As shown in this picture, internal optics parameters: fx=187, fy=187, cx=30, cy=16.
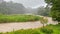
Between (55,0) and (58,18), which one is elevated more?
(55,0)

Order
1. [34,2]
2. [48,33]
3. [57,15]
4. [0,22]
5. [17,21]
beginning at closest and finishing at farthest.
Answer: [48,33], [57,15], [0,22], [17,21], [34,2]

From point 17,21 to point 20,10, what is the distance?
2133 centimetres

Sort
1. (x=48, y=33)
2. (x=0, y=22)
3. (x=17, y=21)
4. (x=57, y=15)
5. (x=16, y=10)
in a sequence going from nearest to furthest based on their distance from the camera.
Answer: (x=48, y=33) < (x=57, y=15) < (x=0, y=22) < (x=17, y=21) < (x=16, y=10)

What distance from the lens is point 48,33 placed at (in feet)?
51.1

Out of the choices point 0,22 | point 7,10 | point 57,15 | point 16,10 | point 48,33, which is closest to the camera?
point 48,33

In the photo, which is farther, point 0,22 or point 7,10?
point 7,10

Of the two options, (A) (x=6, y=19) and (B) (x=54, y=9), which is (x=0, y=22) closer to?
(A) (x=6, y=19)

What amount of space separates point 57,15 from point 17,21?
7.04m

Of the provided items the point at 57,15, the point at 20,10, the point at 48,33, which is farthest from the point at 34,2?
the point at 48,33

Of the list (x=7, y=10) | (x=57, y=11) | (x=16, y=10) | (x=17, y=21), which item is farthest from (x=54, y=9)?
(x=16, y=10)

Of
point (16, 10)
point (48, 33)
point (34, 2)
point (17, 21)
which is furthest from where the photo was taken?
point (34, 2)

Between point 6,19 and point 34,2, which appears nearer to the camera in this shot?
point 6,19

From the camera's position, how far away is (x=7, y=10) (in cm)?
4019

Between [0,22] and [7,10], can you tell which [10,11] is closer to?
[7,10]
